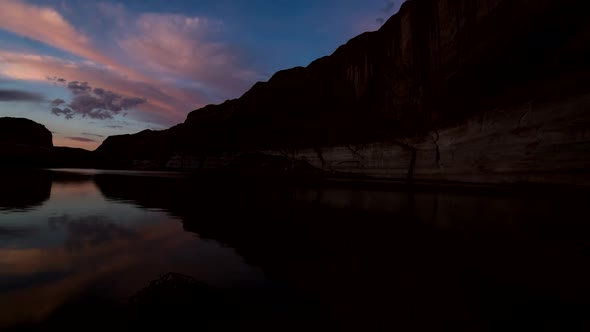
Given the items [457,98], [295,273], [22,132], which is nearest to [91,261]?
[295,273]

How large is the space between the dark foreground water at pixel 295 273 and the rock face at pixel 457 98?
9593 mm

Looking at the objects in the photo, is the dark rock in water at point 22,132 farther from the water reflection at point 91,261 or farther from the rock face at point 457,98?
the water reflection at point 91,261

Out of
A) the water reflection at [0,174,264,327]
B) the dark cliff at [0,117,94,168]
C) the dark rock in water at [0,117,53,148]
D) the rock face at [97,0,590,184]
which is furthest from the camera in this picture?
the dark rock in water at [0,117,53,148]

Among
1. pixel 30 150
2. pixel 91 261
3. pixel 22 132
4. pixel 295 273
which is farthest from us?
pixel 22 132

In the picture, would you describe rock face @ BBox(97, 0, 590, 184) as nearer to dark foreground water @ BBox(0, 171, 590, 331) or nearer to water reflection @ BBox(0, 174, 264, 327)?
dark foreground water @ BBox(0, 171, 590, 331)

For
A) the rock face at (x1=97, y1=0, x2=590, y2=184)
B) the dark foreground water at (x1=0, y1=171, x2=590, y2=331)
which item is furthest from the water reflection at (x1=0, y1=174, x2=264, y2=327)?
the rock face at (x1=97, y1=0, x2=590, y2=184)

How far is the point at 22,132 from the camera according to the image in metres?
110

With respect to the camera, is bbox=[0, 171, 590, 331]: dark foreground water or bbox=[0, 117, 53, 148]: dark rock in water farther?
bbox=[0, 117, 53, 148]: dark rock in water

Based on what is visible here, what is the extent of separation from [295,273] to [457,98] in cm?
2507

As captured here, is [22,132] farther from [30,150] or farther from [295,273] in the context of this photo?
[295,273]

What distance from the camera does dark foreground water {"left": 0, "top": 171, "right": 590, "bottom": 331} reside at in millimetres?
3100

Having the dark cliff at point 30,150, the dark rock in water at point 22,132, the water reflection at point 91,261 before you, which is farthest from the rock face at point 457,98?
the dark rock in water at point 22,132

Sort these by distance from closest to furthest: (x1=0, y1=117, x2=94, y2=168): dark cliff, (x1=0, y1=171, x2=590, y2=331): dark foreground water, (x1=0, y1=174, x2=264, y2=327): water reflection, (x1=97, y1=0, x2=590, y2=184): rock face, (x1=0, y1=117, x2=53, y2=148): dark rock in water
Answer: (x1=0, y1=171, x2=590, y2=331): dark foreground water, (x1=0, y1=174, x2=264, y2=327): water reflection, (x1=97, y1=0, x2=590, y2=184): rock face, (x1=0, y1=117, x2=94, y2=168): dark cliff, (x1=0, y1=117, x2=53, y2=148): dark rock in water

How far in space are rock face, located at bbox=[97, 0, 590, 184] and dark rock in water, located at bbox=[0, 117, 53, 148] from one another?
107 m
